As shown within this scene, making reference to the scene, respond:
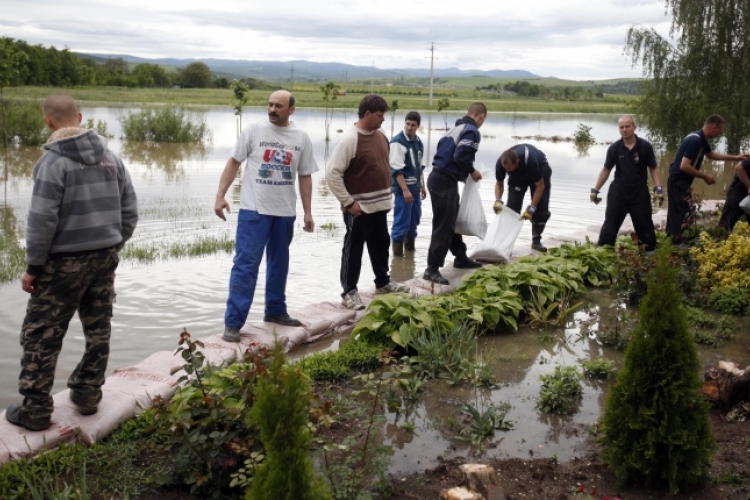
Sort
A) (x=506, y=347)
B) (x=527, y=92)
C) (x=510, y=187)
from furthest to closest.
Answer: (x=527, y=92) < (x=510, y=187) < (x=506, y=347)

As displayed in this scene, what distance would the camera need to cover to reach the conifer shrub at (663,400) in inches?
139

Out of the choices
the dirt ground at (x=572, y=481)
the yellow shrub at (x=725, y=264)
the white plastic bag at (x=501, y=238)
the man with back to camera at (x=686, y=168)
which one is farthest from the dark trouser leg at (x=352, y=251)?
the man with back to camera at (x=686, y=168)

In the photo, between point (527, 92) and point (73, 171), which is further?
point (527, 92)

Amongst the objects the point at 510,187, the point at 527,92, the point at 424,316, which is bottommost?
the point at 424,316

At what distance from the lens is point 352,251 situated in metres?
7.15

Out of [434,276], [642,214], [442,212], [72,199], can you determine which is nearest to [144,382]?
[72,199]

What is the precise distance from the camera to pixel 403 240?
400 inches

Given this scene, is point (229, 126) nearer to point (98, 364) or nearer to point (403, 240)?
point (403, 240)

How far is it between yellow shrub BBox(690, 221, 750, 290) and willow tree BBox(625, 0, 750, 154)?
18.4 meters

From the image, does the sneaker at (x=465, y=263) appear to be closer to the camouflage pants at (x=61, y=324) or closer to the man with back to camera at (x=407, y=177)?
the man with back to camera at (x=407, y=177)

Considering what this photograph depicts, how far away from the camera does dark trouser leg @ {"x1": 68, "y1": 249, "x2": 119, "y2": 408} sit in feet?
14.3

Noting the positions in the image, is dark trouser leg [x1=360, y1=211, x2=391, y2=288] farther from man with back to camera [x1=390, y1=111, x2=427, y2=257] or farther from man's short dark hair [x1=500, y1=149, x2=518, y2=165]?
man's short dark hair [x1=500, y1=149, x2=518, y2=165]

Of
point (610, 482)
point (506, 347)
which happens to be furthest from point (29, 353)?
point (506, 347)

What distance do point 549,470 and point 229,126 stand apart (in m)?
34.8
